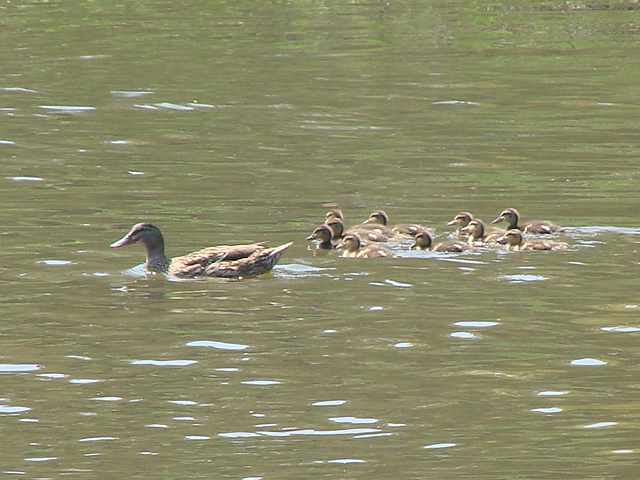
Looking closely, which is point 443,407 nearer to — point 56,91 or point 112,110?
point 112,110

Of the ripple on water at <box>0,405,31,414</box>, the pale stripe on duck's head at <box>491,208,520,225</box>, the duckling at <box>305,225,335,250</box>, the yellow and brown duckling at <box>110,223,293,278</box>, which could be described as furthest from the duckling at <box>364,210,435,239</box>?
the ripple on water at <box>0,405,31,414</box>

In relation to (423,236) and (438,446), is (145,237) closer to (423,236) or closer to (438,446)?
(423,236)

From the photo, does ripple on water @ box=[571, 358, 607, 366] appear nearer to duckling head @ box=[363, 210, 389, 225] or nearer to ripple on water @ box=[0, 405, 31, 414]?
ripple on water @ box=[0, 405, 31, 414]

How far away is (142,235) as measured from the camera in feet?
36.9

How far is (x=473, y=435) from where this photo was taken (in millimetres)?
7125

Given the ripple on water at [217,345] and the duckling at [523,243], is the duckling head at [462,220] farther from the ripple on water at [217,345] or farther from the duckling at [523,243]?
the ripple on water at [217,345]

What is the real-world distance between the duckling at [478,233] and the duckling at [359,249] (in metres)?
0.74

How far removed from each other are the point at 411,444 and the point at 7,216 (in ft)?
21.6

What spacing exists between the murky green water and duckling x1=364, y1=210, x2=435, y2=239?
0.81ft

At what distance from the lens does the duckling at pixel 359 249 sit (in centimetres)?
1145

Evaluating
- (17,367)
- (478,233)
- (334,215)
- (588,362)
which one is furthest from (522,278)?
(17,367)

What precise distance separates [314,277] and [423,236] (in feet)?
3.60

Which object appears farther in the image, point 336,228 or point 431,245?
point 336,228

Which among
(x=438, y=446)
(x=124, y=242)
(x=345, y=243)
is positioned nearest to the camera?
(x=438, y=446)
